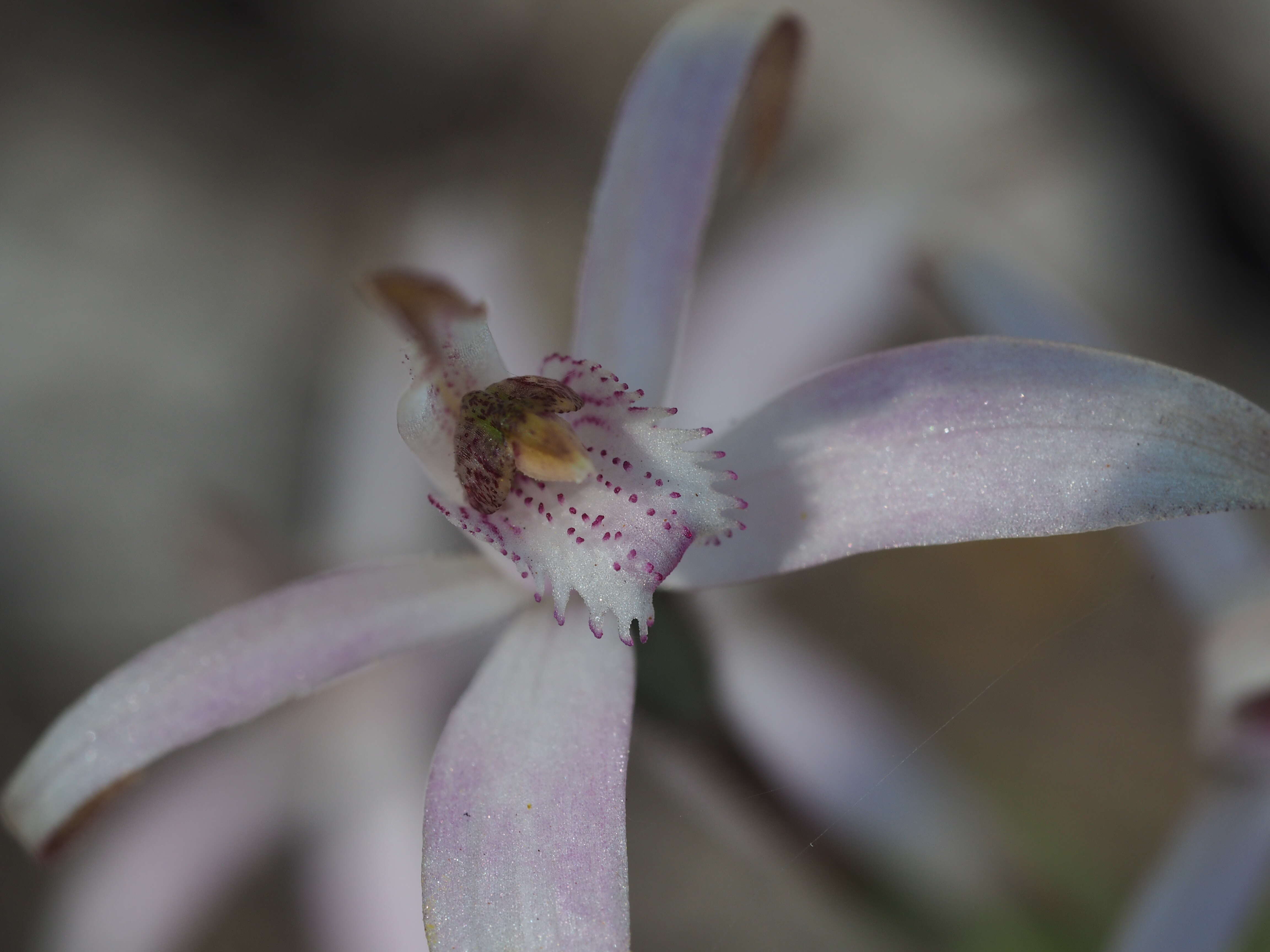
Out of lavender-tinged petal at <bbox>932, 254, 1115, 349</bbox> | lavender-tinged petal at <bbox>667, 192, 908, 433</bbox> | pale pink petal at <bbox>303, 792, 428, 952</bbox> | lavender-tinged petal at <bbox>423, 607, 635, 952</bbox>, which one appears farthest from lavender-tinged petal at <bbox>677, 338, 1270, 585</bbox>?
pale pink petal at <bbox>303, 792, 428, 952</bbox>

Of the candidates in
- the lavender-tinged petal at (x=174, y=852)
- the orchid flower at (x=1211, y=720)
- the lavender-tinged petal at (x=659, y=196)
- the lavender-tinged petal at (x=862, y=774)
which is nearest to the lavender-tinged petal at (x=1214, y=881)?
the orchid flower at (x=1211, y=720)

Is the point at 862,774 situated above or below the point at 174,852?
above

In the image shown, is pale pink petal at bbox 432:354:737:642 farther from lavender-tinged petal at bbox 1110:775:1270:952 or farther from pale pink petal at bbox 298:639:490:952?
pale pink petal at bbox 298:639:490:952

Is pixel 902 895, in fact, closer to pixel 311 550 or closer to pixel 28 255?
pixel 311 550

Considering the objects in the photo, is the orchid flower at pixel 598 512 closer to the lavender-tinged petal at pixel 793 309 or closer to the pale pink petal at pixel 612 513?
the pale pink petal at pixel 612 513

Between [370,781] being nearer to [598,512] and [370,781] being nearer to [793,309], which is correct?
[793,309]

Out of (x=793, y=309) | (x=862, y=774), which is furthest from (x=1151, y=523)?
(x=793, y=309)

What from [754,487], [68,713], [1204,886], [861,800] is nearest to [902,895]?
[861,800]
